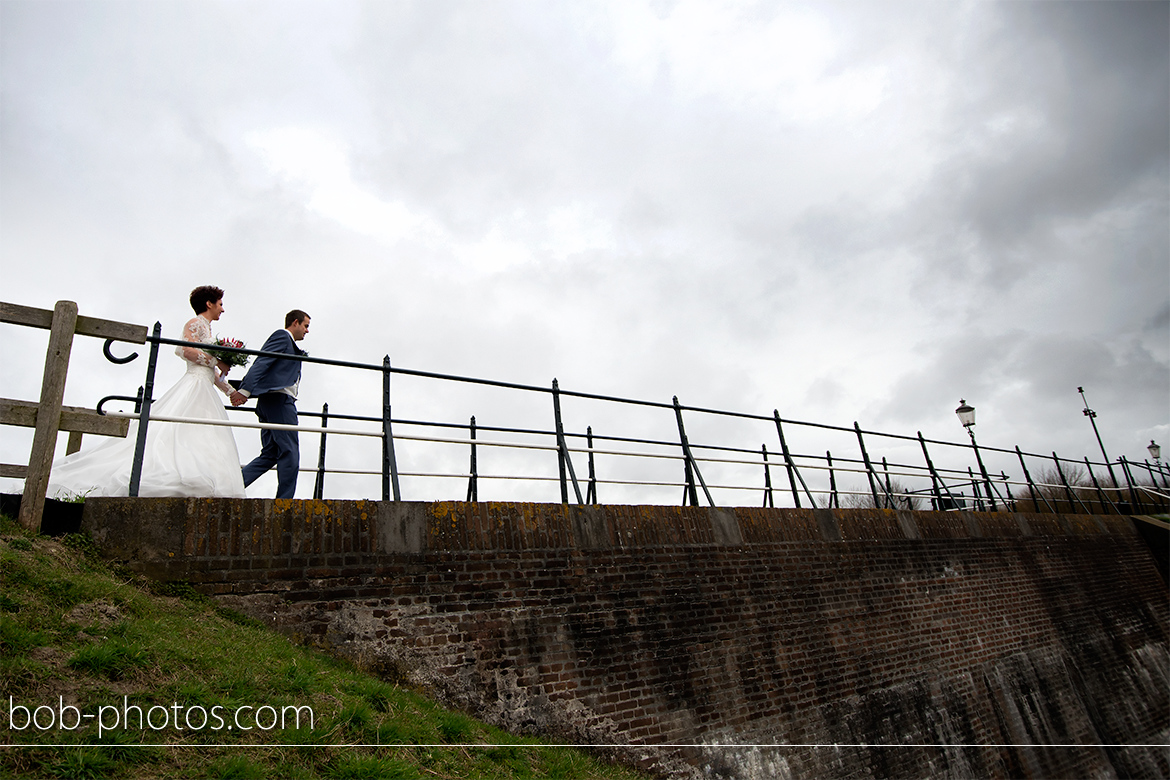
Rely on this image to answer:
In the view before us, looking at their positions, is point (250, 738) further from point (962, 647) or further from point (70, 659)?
point (962, 647)

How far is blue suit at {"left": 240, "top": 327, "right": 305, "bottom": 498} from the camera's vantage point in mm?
4867

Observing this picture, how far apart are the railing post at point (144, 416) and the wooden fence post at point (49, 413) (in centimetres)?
43

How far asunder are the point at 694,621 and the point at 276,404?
4.02 meters

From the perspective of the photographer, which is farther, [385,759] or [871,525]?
[871,525]

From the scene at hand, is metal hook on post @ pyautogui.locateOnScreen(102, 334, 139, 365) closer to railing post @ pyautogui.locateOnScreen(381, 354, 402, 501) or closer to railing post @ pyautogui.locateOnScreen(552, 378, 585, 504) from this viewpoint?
railing post @ pyautogui.locateOnScreen(381, 354, 402, 501)

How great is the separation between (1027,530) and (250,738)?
12.5m

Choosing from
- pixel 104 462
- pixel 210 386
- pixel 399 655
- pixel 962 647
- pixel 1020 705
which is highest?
pixel 210 386

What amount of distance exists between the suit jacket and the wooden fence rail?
865 mm

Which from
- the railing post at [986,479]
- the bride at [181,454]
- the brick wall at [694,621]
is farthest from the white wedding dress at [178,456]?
the railing post at [986,479]

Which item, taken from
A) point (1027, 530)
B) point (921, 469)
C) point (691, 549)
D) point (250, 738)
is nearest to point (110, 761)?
point (250, 738)

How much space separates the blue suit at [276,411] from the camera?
4.87m

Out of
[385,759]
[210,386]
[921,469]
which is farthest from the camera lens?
[921,469]

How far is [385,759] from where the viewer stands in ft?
9.87

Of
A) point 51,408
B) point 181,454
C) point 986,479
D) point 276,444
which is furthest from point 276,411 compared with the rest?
point 986,479
